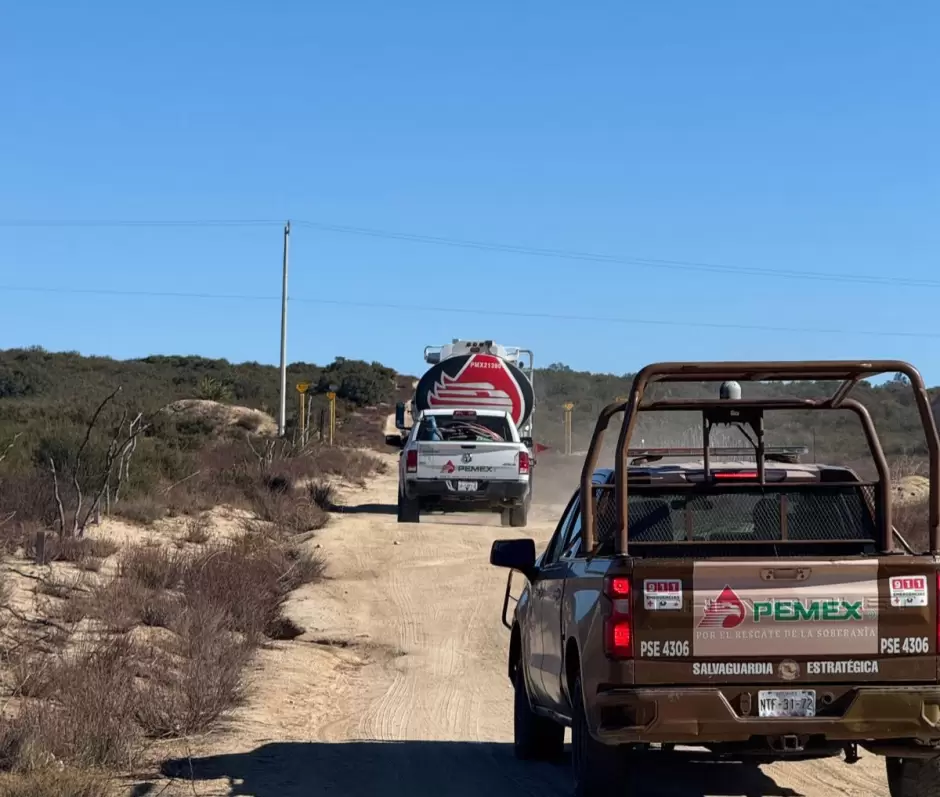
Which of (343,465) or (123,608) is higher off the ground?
(343,465)

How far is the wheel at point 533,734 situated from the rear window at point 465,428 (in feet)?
48.6

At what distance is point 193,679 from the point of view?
9477 millimetres

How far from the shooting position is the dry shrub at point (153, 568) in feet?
46.8

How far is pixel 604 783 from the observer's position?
656cm

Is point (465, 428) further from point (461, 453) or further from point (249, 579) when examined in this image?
point (249, 579)

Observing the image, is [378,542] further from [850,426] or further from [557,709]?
[850,426]

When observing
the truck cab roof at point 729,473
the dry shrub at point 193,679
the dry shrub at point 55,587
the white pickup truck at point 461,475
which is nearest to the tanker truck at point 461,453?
the white pickup truck at point 461,475

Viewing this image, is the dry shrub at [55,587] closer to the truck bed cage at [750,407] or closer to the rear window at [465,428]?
the truck bed cage at [750,407]

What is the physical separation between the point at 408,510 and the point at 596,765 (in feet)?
54.4

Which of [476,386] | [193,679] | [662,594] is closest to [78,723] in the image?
[193,679]

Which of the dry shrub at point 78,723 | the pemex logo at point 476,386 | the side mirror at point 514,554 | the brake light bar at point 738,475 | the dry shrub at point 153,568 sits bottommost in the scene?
the dry shrub at point 78,723

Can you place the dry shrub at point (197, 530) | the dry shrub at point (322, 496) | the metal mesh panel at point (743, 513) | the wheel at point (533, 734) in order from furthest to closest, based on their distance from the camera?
the dry shrub at point (322, 496) → the dry shrub at point (197, 530) → the wheel at point (533, 734) → the metal mesh panel at point (743, 513)

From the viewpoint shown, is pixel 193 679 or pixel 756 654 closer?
pixel 756 654

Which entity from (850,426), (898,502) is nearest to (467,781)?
(898,502)
